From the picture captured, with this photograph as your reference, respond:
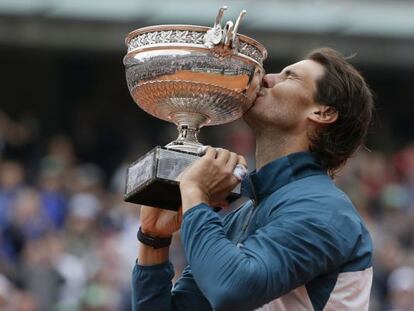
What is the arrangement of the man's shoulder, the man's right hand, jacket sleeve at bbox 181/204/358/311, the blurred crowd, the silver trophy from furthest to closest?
the blurred crowd
the man's right hand
the silver trophy
the man's shoulder
jacket sleeve at bbox 181/204/358/311

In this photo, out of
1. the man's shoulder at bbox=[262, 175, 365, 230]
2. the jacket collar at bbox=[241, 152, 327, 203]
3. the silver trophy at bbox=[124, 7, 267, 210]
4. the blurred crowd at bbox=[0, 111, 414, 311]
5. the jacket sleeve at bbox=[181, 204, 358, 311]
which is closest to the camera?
the jacket sleeve at bbox=[181, 204, 358, 311]

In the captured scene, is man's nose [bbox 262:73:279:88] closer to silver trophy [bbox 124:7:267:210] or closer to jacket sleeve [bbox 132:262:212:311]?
silver trophy [bbox 124:7:267:210]

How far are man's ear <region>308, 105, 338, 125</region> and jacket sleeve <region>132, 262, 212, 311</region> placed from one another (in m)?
0.75

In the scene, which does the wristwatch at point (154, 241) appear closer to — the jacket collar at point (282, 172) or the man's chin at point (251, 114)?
the jacket collar at point (282, 172)

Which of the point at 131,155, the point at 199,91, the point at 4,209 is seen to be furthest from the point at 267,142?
the point at 131,155

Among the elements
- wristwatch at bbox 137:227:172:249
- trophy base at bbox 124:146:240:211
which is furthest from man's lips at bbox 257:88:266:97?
wristwatch at bbox 137:227:172:249

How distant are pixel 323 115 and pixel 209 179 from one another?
0.47m

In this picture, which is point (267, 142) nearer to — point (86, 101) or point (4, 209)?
point (4, 209)

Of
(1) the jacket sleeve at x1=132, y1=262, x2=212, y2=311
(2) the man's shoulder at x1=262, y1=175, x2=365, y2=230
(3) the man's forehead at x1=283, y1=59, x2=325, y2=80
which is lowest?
(1) the jacket sleeve at x1=132, y1=262, x2=212, y2=311

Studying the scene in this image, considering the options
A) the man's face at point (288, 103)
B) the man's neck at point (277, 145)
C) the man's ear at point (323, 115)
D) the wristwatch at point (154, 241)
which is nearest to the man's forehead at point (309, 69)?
the man's face at point (288, 103)

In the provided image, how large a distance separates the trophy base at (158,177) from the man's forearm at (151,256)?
0.82 feet

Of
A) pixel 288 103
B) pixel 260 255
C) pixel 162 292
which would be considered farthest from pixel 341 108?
pixel 162 292

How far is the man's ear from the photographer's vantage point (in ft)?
14.4

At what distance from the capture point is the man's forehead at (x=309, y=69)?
14.5 ft
